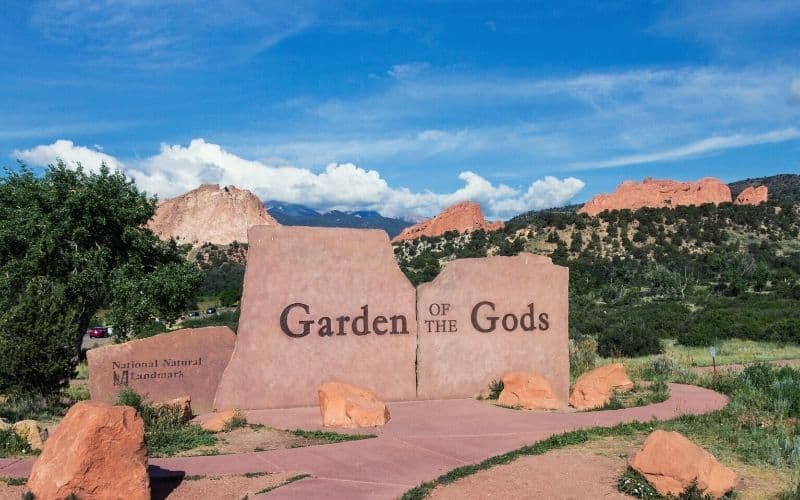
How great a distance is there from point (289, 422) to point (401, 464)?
10.9ft

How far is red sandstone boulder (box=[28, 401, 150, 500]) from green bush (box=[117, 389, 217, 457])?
2157 millimetres

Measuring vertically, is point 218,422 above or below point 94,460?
below

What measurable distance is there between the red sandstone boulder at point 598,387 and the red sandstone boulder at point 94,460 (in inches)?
334

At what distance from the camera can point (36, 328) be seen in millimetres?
13203

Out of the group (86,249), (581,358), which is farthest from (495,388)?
(86,249)

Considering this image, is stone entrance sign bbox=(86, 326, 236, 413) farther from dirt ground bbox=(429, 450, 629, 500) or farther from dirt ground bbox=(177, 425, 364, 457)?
dirt ground bbox=(429, 450, 629, 500)

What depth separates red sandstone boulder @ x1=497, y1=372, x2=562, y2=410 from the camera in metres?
12.7

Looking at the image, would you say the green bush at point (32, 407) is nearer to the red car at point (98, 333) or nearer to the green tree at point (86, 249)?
the green tree at point (86, 249)

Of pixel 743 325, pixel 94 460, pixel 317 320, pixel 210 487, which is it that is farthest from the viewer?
pixel 743 325

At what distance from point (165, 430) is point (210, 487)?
311 cm

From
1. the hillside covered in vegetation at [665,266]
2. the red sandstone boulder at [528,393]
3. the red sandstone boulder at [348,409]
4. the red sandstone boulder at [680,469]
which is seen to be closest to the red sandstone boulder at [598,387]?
the red sandstone boulder at [528,393]

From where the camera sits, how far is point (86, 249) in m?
18.4

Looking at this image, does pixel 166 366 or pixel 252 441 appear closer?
pixel 252 441

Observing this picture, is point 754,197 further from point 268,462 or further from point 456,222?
point 268,462
